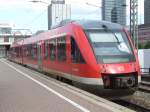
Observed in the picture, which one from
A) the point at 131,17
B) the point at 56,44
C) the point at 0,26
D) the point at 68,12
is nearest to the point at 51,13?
the point at 68,12

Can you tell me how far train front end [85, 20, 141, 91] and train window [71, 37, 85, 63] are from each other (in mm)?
633

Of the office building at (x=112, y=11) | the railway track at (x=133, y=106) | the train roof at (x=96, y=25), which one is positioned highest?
the office building at (x=112, y=11)

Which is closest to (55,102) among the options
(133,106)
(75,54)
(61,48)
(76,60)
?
(76,60)

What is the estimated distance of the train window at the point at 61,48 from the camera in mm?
18375

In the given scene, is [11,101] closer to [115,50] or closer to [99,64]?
[99,64]

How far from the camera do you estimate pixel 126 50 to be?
15.6 metres

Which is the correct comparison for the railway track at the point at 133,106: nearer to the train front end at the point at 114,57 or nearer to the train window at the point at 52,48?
the train front end at the point at 114,57

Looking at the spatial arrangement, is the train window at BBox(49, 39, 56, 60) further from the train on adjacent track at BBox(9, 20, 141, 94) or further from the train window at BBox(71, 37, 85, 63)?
the train window at BBox(71, 37, 85, 63)

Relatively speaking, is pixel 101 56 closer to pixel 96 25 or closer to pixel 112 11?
pixel 96 25

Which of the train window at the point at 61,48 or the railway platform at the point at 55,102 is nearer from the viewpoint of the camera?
the railway platform at the point at 55,102

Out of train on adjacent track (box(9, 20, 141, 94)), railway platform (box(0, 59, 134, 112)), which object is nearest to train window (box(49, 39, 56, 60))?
train on adjacent track (box(9, 20, 141, 94))

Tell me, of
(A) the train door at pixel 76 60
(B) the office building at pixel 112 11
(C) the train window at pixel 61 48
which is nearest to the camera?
(A) the train door at pixel 76 60

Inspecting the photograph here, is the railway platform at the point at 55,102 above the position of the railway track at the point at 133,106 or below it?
above

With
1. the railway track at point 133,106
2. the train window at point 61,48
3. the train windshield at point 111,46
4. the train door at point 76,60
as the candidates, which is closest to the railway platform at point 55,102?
the train door at point 76,60
